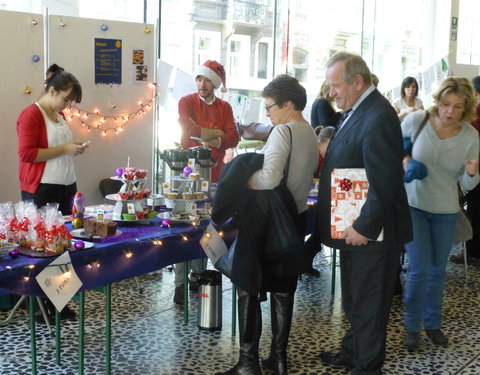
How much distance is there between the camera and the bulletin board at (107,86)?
475 cm

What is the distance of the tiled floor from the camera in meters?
3.14

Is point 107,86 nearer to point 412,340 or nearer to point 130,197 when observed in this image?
point 130,197

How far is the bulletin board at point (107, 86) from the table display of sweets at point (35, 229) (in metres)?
2.20

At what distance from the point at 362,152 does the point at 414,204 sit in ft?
2.81

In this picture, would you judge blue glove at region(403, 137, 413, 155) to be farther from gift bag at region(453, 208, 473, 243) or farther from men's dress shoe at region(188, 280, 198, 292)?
men's dress shoe at region(188, 280, 198, 292)

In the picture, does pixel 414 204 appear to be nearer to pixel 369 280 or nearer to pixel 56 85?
pixel 369 280

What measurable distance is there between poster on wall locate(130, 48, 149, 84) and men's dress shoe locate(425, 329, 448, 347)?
294cm

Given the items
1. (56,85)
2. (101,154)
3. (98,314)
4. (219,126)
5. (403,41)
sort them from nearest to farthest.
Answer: (56,85) < (98,314) < (219,126) < (101,154) < (403,41)

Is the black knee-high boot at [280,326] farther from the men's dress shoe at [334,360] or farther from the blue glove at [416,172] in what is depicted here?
the blue glove at [416,172]

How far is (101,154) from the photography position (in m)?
5.01

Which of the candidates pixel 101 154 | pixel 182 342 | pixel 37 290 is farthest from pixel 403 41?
pixel 37 290

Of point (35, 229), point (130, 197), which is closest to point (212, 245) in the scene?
point (130, 197)

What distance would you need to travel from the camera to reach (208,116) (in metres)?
4.29

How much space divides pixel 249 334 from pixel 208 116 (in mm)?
1823
